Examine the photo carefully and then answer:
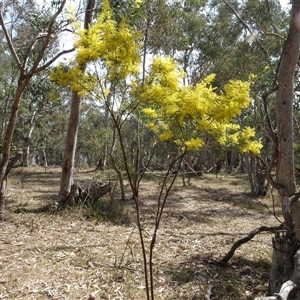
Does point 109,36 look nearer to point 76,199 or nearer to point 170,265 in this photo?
point 170,265

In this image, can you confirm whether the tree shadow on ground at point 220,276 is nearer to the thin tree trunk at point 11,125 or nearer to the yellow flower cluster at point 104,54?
the yellow flower cluster at point 104,54

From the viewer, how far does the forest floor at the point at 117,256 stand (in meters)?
3.58

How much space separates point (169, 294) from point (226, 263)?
1077 mm

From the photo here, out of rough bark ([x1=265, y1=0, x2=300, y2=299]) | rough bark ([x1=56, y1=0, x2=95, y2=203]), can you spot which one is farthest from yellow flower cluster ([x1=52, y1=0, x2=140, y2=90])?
rough bark ([x1=56, y1=0, x2=95, y2=203])

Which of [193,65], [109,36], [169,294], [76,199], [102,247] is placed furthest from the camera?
[193,65]

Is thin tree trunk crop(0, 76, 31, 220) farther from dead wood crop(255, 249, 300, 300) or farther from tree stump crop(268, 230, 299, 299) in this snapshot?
dead wood crop(255, 249, 300, 300)

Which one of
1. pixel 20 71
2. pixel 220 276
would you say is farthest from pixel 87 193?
pixel 220 276

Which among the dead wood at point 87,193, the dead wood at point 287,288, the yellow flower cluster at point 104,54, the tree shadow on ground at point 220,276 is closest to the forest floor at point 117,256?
the tree shadow on ground at point 220,276

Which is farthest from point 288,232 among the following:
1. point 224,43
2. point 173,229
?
point 224,43

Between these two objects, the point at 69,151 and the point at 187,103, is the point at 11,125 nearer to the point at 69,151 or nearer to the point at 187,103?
the point at 69,151

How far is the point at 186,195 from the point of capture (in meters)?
10.9

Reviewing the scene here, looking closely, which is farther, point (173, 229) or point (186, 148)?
point (173, 229)

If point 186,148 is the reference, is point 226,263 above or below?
below

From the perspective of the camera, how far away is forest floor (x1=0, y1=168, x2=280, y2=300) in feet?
11.8
